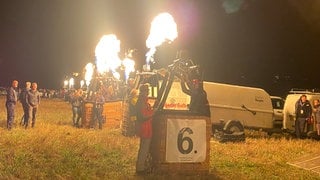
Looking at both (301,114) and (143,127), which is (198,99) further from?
(301,114)

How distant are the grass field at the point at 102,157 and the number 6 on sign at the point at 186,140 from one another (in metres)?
0.48

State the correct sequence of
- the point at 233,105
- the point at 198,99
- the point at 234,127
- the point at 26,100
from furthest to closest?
the point at 233,105
the point at 26,100
the point at 234,127
the point at 198,99

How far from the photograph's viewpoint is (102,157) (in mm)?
11586

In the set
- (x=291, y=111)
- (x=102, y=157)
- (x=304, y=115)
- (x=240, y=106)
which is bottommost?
(x=102, y=157)

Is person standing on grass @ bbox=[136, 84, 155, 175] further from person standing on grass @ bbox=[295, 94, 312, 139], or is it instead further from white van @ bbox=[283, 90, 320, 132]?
white van @ bbox=[283, 90, 320, 132]

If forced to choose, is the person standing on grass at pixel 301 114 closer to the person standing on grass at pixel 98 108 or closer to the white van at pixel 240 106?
the white van at pixel 240 106

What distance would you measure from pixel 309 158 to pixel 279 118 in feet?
30.8

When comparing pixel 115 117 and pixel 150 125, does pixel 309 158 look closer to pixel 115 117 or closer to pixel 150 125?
pixel 150 125

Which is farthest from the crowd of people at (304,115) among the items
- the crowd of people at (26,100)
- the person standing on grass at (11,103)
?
the person standing on grass at (11,103)

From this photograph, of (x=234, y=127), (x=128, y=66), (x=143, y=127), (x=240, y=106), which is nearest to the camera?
(x=143, y=127)

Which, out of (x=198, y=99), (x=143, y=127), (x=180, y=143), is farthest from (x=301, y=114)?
(x=143, y=127)

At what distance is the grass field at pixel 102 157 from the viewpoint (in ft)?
31.6

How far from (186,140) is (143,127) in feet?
3.42

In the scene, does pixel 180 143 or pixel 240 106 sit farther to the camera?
pixel 240 106
